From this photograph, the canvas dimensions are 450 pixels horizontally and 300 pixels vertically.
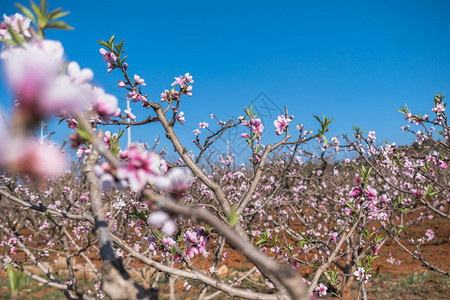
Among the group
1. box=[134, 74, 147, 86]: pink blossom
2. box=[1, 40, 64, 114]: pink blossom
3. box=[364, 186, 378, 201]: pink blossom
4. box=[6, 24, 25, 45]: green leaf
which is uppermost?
box=[134, 74, 147, 86]: pink blossom

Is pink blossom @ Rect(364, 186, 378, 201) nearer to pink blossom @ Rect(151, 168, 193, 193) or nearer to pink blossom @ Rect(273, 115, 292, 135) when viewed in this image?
pink blossom @ Rect(273, 115, 292, 135)

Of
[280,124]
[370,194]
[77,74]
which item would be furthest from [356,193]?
[77,74]

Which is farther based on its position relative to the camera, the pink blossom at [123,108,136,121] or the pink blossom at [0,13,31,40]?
the pink blossom at [123,108,136,121]

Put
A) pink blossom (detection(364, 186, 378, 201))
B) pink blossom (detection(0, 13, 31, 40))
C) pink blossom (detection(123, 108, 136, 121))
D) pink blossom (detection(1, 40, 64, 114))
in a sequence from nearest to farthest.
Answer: pink blossom (detection(1, 40, 64, 114)) < pink blossom (detection(0, 13, 31, 40)) < pink blossom (detection(123, 108, 136, 121)) < pink blossom (detection(364, 186, 378, 201))

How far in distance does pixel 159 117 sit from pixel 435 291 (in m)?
7.40

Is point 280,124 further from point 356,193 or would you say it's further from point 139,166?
point 139,166

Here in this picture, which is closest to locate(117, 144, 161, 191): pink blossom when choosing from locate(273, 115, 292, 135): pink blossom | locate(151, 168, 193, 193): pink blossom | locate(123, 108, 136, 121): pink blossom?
locate(151, 168, 193, 193): pink blossom

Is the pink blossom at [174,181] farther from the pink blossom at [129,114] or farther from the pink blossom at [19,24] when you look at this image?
the pink blossom at [129,114]

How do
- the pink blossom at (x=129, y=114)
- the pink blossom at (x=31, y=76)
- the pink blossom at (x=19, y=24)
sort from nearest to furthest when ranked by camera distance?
the pink blossom at (x=31, y=76) → the pink blossom at (x=19, y=24) → the pink blossom at (x=129, y=114)

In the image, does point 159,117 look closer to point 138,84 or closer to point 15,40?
point 138,84

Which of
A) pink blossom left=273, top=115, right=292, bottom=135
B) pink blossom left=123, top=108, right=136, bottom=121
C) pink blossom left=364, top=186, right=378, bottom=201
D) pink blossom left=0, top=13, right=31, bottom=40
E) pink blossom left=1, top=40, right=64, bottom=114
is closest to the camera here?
pink blossom left=1, top=40, right=64, bottom=114

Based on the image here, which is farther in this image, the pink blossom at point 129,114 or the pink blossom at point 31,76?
the pink blossom at point 129,114

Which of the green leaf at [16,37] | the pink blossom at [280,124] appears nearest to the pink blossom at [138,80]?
the pink blossom at [280,124]

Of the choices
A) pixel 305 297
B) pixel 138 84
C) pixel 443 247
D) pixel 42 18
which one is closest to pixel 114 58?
pixel 138 84
